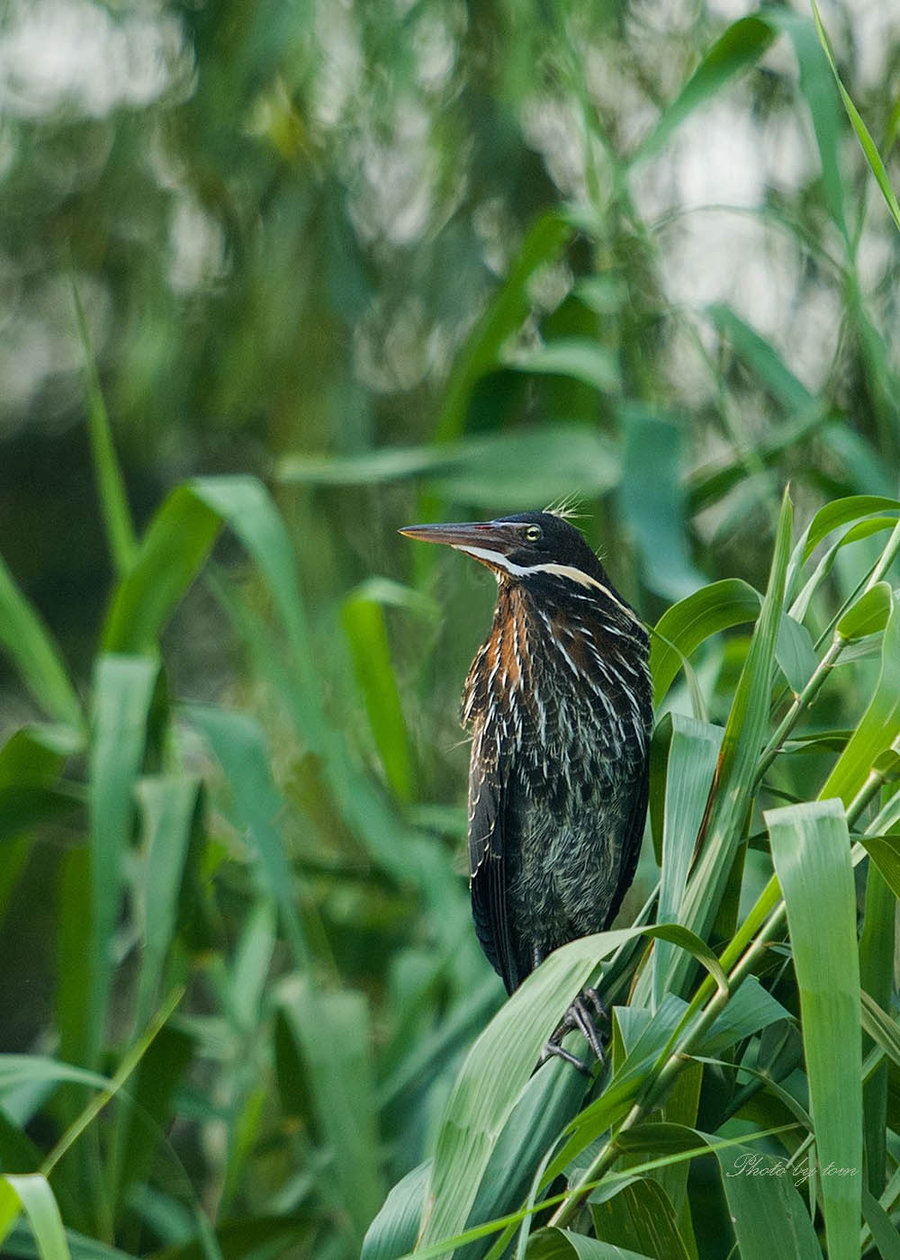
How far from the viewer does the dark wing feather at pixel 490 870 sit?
1416mm

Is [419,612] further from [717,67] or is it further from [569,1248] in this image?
[569,1248]

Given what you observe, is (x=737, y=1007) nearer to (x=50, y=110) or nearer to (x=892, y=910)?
(x=892, y=910)

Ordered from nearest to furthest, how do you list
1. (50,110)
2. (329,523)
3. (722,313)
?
(722,313) → (329,523) → (50,110)

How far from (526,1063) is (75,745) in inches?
43.2

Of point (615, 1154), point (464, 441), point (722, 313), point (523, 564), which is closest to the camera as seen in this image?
point (615, 1154)

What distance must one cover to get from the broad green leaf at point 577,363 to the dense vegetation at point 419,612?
1 cm

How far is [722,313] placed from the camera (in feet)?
5.65

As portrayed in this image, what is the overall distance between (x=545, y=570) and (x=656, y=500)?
366 millimetres

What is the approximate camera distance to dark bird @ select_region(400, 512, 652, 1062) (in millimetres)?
1289

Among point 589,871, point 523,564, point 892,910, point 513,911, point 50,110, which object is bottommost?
point 513,911

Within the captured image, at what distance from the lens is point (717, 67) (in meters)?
1.44

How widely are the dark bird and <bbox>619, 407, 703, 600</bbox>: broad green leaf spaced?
0.20 meters

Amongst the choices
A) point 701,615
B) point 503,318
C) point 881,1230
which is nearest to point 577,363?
point 503,318

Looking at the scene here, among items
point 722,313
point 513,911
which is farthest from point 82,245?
point 513,911
